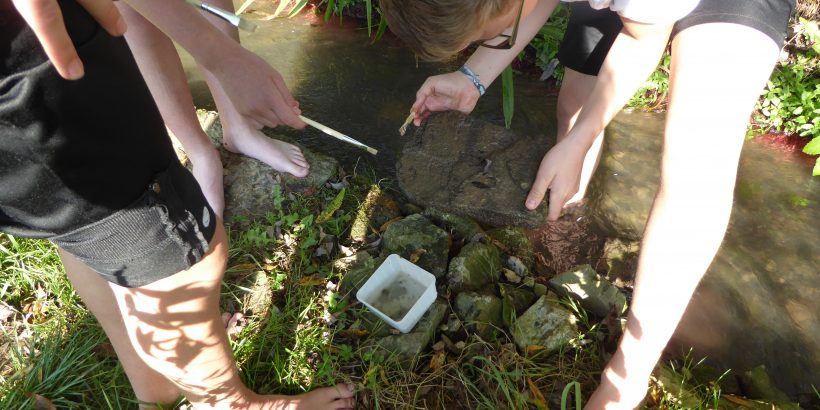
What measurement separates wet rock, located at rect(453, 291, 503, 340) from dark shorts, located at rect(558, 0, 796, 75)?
1168mm

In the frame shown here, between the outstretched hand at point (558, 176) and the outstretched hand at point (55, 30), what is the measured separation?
178 centimetres

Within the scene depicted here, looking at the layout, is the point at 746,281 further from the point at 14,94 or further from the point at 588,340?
the point at 14,94

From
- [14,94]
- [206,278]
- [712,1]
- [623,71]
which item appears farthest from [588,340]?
[14,94]

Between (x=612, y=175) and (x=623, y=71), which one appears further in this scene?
(x=612, y=175)

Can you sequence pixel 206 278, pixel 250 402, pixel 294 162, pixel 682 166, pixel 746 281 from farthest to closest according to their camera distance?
pixel 294 162, pixel 746 281, pixel 250 402, pixel 682 166, pixel 206 278

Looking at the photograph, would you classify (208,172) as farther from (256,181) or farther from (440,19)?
(440,19)

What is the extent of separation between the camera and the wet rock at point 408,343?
1.99 m

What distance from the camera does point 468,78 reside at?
8.12 feet

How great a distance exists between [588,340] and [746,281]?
0.94 meters

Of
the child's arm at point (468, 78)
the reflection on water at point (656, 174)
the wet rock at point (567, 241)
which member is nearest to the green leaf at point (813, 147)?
the reflection on water at point (656, 174)

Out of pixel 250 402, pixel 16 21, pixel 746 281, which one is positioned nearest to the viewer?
pixel 16 21

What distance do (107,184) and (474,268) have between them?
1507mm

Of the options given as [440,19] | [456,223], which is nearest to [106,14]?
[440,19]

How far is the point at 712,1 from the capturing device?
1612 mm
